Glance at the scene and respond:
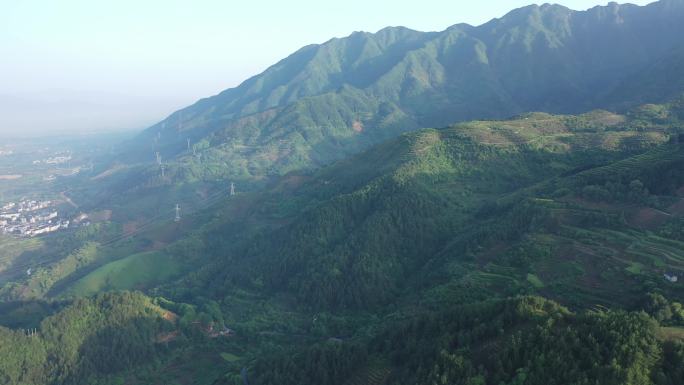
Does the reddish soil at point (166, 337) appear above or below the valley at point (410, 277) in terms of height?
below

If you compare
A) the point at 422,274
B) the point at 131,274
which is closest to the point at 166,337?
the point at 131,274

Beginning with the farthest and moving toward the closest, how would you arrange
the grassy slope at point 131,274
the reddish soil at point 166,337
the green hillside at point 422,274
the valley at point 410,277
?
1. the grassy slope at point 131,274
2. the reddish soil at point 166,337
3. the valley at point 410,277
4. the green hillside at point 422,274

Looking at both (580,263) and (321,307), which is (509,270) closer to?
(580,263)

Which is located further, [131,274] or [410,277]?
[131,274]

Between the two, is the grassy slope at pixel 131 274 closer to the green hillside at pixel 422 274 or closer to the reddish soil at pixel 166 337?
the green hillside at pixel 422 274

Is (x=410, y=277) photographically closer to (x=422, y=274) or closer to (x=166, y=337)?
(x=422, y=274)

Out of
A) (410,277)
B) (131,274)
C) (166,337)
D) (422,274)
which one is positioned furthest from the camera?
(131,274)

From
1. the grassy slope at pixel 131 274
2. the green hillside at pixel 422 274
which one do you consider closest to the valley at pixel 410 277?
the green hillside at pixel 422 274

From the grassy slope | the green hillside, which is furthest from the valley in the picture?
the grassy slope

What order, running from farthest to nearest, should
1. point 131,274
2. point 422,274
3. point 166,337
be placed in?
1. point 131,274
2. point 422,274
3. point 166,337

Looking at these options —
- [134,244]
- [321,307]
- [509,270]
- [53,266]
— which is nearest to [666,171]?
[509,270]

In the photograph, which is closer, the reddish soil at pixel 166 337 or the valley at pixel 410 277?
the valley at pixel 410 277
